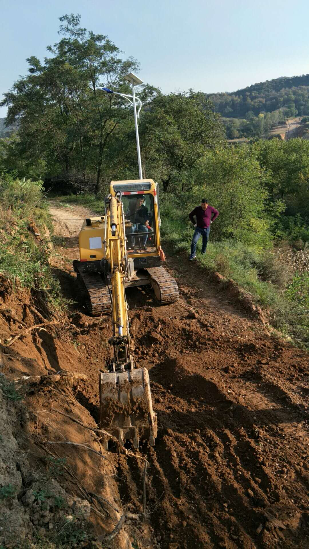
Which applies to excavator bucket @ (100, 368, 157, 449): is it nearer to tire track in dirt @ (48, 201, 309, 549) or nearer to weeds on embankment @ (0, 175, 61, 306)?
tire track in dirt @ (48, 201, 309, 549)

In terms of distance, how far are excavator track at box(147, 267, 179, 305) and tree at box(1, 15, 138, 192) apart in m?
17.4

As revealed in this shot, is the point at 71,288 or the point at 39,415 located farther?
the point at 71,288

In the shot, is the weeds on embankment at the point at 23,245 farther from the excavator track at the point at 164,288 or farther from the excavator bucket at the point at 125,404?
the excavator bucket at the point at 125,404

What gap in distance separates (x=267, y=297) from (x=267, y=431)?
5221 millimetres

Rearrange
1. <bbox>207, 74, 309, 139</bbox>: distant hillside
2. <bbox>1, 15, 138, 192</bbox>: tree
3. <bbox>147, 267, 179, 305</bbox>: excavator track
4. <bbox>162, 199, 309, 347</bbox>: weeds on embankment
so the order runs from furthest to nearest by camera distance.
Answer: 1. <bbox>207, 74, 309, 139</bbox>: distant hillside
2. <bbox>1, 15, 138, 192</bbox>: tree
3. <bbox>162, 199, 309, 347</bbox>: weeds on embankment
4. <bbox>147, 267, 179, 305</bbox>: excavator track

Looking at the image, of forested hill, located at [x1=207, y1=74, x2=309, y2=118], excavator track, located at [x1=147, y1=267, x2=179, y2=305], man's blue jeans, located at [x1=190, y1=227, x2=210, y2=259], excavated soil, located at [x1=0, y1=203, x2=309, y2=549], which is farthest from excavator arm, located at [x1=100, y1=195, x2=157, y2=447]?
forested hill, located at [x1=207, y1=74, x2=309, y2=118]

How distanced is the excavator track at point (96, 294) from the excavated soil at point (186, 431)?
26 centimetres

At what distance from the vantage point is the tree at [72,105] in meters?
24.4

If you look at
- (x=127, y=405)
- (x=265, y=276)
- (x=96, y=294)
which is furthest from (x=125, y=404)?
(x=265, y=276)

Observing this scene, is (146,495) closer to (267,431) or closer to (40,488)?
(40,488)

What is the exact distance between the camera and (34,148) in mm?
26906

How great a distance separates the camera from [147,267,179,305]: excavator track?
9.19 meters

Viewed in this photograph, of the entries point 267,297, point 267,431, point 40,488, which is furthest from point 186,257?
point 40,488

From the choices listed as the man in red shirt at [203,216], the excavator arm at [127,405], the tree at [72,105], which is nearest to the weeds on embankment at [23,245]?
the excavator arm at [127,405]
